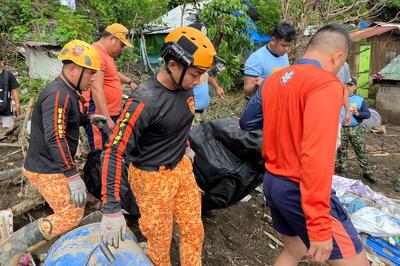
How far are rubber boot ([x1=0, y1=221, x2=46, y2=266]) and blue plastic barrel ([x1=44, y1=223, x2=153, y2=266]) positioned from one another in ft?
2.07

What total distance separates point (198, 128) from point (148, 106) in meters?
1.64

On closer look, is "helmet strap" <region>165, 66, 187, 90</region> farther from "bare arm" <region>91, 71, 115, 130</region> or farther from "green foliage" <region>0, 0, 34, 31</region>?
"green foliage" <region>0, 0, 34, 31</region>

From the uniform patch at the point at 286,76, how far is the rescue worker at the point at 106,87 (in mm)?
2478

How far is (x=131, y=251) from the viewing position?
266cm

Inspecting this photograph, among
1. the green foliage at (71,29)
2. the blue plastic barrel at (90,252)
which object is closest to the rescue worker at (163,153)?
the blue plastic barrel at (90,252)

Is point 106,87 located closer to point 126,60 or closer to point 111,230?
point 111,230

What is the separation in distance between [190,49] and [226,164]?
5.26ft

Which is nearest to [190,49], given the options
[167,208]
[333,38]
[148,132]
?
[148,132]

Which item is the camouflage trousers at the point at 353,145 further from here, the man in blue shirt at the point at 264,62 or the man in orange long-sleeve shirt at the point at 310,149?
the man in orange long-sleeve shirt at the point at 310,149

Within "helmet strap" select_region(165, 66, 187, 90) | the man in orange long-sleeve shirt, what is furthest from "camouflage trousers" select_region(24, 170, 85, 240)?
the man in orange long-sleeve shirt

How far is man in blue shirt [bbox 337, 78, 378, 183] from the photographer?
598 cm

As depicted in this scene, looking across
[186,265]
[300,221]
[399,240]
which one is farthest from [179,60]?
[399,240]

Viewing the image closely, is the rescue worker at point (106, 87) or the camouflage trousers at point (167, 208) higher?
the rescue worker at point (106, 87)

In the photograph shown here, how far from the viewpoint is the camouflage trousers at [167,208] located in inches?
110
